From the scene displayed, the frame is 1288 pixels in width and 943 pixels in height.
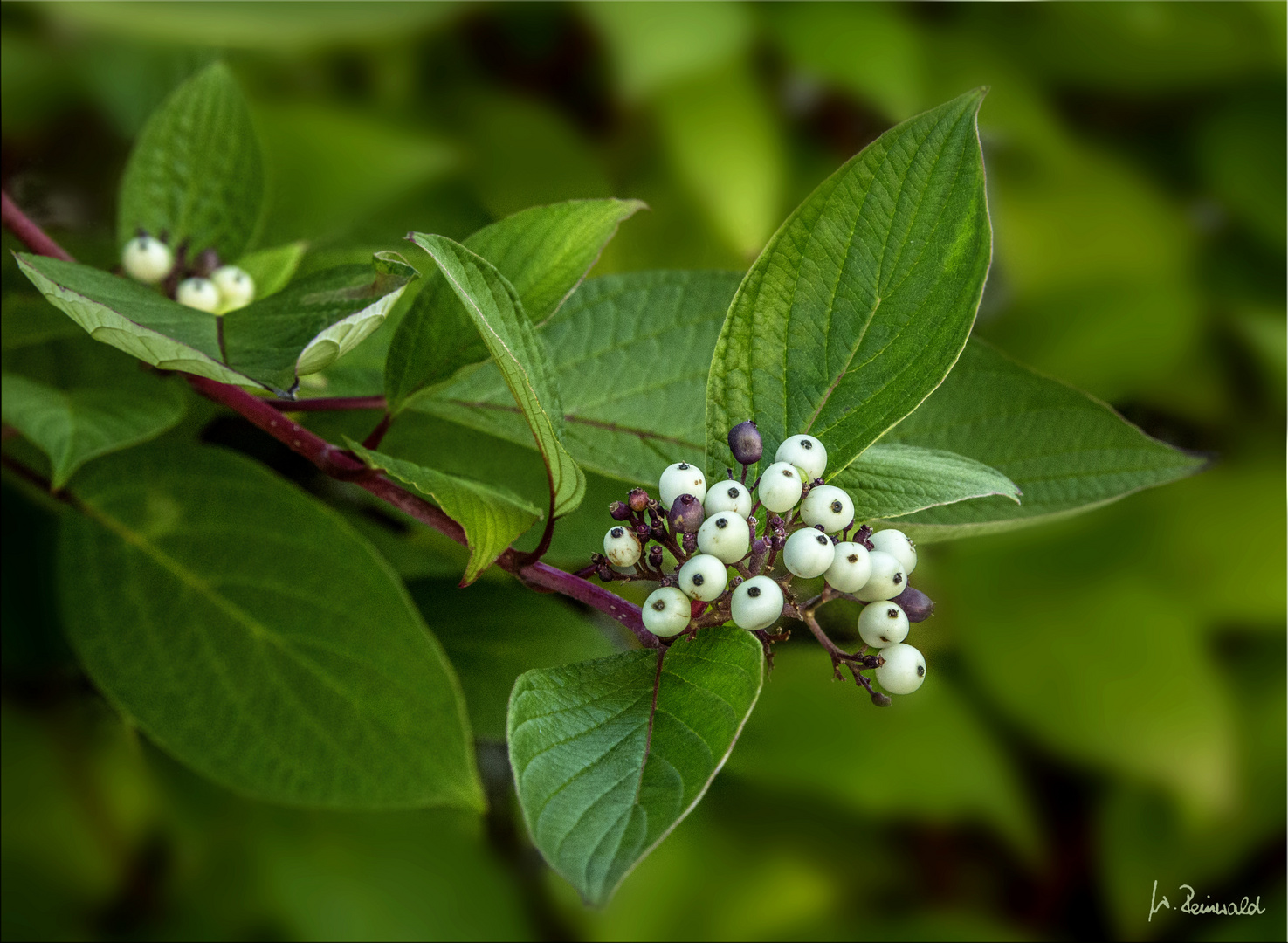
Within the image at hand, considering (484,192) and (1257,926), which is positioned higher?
(484,192)

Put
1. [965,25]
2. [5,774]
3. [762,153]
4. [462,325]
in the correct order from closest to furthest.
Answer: [462,325] < [5,774] < [762,153] < [965,25]

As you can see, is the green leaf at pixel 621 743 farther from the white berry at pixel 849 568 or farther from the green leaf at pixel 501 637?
the green leaf at pixel 501 637

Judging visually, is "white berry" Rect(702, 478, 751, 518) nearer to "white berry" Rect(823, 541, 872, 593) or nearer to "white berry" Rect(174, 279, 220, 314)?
"white berry" Rect(823, 541, 872, 593)

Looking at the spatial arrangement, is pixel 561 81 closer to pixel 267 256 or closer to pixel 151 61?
pixel 151 61

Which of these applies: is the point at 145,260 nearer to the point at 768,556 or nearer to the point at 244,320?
the point at 244,320

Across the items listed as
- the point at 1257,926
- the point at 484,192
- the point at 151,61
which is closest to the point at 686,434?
the point at 484,192
